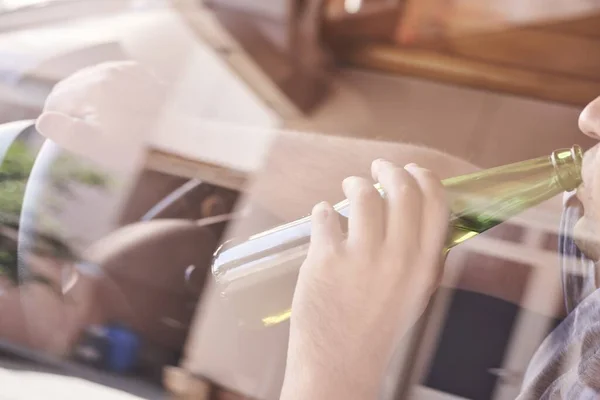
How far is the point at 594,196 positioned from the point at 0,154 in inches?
20.1

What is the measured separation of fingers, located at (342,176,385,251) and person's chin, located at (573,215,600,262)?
0.50 feet

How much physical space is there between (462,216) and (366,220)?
0.30 ft

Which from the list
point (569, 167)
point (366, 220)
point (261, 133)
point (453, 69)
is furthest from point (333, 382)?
point (453, 69)

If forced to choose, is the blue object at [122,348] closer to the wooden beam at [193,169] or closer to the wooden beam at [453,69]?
the wooden beam at [193,169]

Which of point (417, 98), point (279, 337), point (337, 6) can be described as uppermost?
point (337, 6)

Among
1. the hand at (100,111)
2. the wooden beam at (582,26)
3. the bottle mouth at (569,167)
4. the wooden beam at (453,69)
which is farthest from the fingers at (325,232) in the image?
the wooden beam at (582,26)

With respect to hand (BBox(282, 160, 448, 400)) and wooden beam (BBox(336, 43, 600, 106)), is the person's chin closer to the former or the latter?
hand (BBox(282, 160, 448, 400))

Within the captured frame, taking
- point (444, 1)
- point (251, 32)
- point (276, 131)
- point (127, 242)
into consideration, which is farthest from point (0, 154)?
point (444, 1)

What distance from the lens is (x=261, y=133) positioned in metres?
0.63

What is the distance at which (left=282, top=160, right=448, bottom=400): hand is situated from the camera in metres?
0.34

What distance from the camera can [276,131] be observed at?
64cm

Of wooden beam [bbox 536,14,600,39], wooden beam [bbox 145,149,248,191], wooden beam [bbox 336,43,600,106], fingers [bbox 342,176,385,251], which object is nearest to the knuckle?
fingers [bbox 342,176,385,251]

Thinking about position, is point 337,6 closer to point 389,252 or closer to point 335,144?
point 335,144

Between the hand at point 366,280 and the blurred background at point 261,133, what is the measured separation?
0.05 metres
